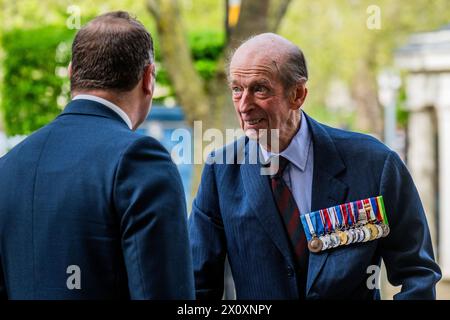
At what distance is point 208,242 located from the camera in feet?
10.2

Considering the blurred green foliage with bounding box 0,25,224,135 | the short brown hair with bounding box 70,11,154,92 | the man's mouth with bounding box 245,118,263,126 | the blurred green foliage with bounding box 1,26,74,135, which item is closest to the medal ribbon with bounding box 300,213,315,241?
the man's mouth with bounding box 245,118,263,126

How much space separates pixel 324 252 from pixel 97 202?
3.04 ft

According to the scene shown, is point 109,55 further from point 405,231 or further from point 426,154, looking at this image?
point 426,154

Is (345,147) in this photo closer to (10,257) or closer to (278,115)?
(278,115)

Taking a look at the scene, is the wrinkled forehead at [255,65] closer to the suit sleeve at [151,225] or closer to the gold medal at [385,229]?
the gold medal at [385,229]

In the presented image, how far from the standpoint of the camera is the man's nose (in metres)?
2.98

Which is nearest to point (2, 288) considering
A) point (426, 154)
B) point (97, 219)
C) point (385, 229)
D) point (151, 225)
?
point (97, 219)

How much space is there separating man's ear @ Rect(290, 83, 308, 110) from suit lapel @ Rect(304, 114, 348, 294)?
0.12 m

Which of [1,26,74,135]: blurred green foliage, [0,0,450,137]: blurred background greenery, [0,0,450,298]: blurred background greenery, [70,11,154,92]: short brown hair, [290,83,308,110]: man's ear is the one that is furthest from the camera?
[1,26,74,135]: blurred green foliage

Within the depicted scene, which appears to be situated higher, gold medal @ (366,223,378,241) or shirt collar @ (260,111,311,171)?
shirt collar @ (260,111,311,171)

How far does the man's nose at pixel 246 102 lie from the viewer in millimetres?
2984

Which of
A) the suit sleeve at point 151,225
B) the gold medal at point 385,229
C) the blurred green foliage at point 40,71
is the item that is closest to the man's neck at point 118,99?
the suit sleeve at point 151,225

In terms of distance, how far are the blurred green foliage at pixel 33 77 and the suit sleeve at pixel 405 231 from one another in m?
8.95

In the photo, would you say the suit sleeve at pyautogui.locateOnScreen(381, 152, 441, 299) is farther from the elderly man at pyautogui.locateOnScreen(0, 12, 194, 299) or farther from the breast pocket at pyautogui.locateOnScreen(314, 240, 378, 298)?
the elderly man at pyautogui.locateOnScreen(0, 12, 194, 299)
